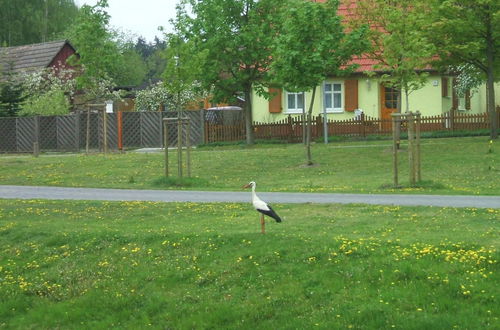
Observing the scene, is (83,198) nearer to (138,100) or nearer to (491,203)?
(491,203)

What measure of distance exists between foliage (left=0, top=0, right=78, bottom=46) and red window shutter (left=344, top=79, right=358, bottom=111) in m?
34.9

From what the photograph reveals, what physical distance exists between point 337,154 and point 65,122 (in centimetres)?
1624

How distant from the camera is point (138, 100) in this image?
1999 inches

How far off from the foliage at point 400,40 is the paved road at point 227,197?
373 inches

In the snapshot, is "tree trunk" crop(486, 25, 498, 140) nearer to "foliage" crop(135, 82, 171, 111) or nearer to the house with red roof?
the house with red roof

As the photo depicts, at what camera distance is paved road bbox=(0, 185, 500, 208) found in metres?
16.4

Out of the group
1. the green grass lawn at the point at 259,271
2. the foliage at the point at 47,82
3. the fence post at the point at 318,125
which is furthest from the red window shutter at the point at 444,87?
the green grass lawn at the point at 259,271

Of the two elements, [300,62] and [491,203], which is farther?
[300,62]

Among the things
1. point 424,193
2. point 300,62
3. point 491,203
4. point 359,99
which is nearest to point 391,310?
point 491,203

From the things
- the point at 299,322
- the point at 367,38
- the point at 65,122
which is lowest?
the point at 299,322

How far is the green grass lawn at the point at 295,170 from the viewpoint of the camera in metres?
21.4

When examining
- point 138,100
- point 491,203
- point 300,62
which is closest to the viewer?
point 491,203

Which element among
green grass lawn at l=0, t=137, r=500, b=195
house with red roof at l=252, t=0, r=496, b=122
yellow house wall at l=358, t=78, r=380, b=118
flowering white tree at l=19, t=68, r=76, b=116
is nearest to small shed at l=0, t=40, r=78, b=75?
flowering white tree at l=19, t=68, r=76, b=116

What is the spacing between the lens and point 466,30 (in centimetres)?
2933
